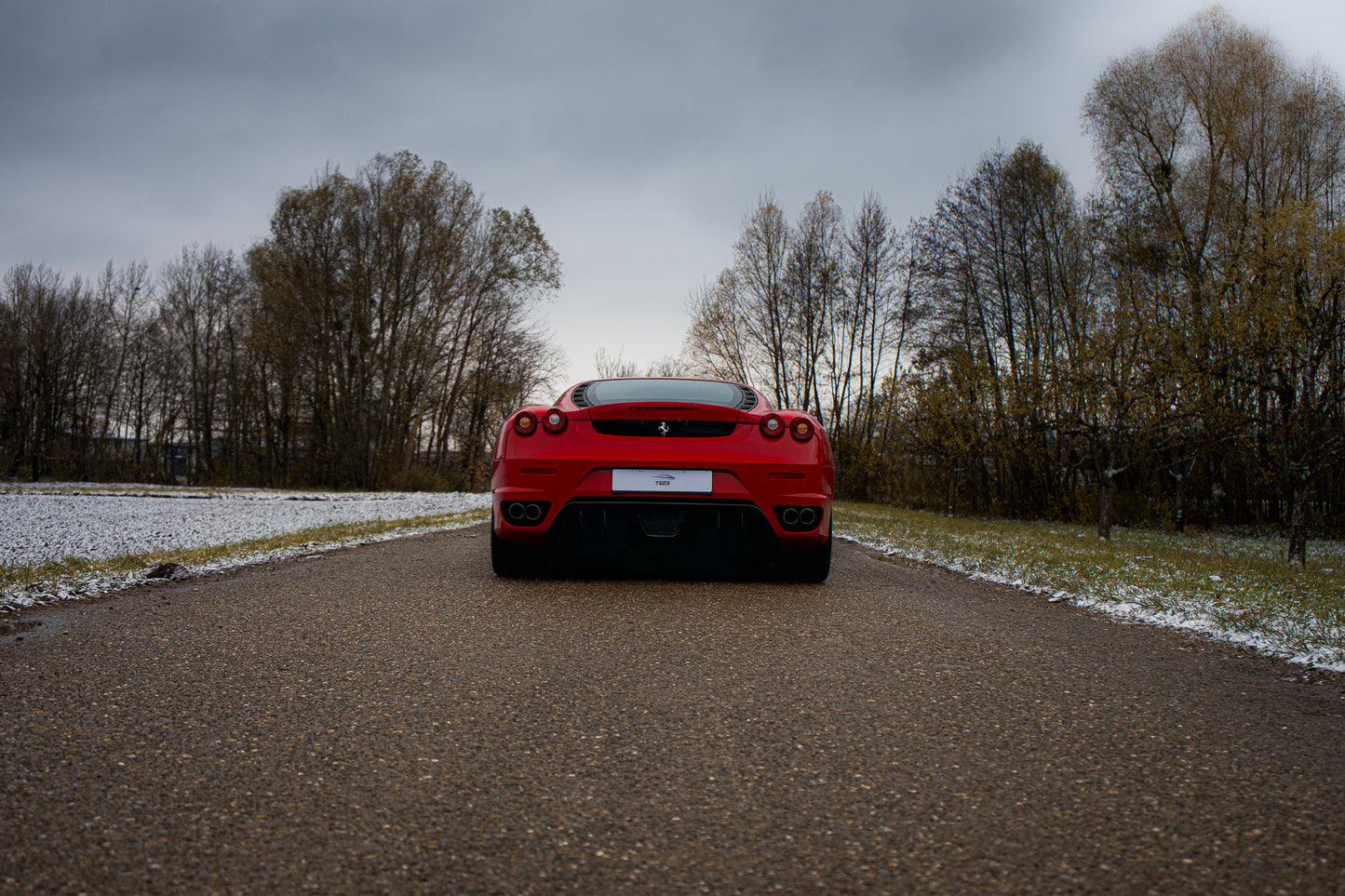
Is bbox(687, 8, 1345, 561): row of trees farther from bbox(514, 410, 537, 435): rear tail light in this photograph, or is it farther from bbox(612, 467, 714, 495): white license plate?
bbox(514, 410, 537, 435): rear tail light

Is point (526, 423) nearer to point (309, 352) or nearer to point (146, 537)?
point (146, 537)

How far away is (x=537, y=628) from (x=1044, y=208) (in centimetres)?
2429

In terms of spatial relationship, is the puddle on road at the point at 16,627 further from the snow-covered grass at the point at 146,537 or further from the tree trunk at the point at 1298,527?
the tree trunk at the point at 1298,527

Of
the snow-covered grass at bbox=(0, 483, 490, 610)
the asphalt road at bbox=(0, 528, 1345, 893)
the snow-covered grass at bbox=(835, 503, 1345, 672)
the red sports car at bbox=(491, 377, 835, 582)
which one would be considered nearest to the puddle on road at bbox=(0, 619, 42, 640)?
the asphalt road at bbox=(0, 528, 1345, 893)

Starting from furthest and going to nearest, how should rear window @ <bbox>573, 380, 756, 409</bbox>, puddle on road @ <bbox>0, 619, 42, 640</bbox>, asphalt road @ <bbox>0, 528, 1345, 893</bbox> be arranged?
rear window @ <bbox>573, 380, 756, 409</bbox>
puddle on road @ <bbox>0, 619, 42, 640</bbox>
asphalt road @ <bbox>0, 528, 1345, 893</bbox>

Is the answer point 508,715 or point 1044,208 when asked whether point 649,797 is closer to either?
point 508,715

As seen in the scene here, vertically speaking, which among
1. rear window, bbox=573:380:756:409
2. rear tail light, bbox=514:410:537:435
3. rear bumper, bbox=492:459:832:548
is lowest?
rear bumper, bbox=492:459:832:548

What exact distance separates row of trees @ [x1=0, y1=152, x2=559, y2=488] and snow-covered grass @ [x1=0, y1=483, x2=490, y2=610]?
54.1 ft

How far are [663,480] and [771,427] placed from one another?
0.75 m

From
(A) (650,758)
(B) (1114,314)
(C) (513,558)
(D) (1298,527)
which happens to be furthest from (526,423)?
(B) (1114,314)

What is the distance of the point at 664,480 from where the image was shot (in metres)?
4.60

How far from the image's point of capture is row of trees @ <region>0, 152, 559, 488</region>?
30.6m

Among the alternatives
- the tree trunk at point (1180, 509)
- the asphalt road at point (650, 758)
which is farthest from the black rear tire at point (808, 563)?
the tree trunk at point (1180, 509)

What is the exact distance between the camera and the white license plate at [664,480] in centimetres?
460
